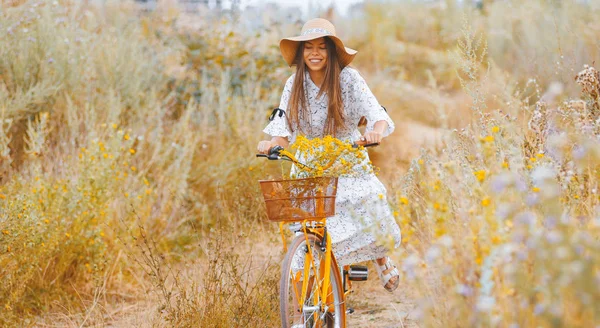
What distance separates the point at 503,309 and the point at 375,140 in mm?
1314

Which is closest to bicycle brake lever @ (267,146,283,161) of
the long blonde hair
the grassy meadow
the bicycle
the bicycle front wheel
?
the bicycle

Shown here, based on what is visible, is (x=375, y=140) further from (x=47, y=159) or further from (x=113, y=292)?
(x=47, y=159)

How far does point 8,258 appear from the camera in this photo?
4066mm

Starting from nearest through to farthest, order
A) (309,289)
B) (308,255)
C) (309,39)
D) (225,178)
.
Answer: (308,255)
(309,289)
(309,39)
(225,178)

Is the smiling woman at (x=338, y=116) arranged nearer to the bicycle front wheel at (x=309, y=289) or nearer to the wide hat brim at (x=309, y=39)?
the wide hat brim at (x=309, y=39)

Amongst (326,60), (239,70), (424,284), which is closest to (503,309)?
(424,284)

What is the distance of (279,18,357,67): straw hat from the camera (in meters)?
3.65

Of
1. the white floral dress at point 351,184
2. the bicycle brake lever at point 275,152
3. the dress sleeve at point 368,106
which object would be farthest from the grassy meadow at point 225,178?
the bicycle brake lever at point 275,152

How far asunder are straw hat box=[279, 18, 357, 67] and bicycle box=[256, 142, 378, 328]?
26.4 inches

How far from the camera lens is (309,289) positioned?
348 centimetres

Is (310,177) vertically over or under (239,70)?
Answer: under

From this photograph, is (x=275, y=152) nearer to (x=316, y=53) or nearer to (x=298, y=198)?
(x=298, y=198)

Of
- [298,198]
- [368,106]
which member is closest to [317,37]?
[368,106]

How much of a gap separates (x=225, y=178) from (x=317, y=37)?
286 cm
